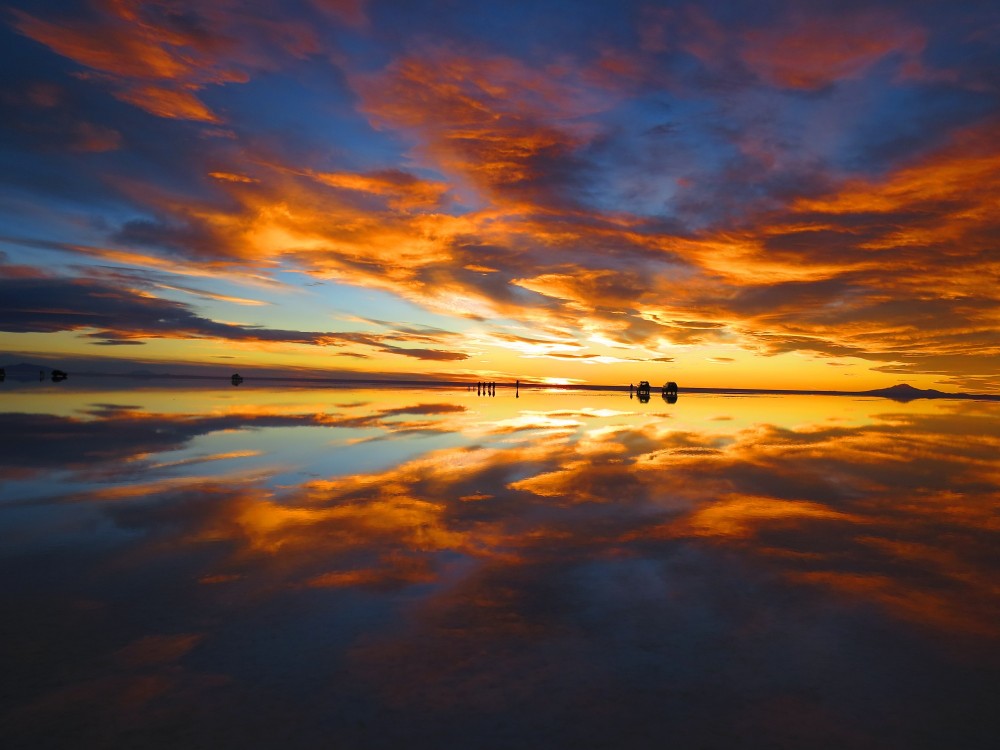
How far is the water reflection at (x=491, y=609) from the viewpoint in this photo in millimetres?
4953

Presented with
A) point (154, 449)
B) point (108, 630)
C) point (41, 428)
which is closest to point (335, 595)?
point (108, 630)

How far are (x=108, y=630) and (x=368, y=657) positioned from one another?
3.03 metres

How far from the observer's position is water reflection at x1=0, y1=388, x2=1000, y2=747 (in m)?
4.95

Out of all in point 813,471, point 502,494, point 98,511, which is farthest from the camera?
point 813,471

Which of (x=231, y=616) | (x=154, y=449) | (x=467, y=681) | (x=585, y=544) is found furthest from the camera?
(x=154, y=449)

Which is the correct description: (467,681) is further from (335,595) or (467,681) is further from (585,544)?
(585,544)

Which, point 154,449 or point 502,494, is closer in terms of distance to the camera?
point 502,494

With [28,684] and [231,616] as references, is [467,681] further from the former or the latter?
[28,684]

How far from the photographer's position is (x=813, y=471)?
1903 cm

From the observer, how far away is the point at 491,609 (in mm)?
7273

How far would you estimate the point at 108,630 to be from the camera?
6461mm

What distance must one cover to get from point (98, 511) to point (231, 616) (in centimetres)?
693

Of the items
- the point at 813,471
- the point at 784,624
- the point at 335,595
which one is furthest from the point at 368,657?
the point at 813,471

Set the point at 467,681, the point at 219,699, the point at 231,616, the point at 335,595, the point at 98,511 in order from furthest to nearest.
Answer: the point at 98,511 < the point at 335,595 < the point at 231,616 < the point at 467,681 < the point at 219,699
